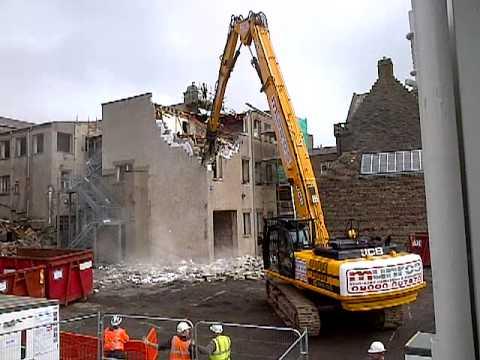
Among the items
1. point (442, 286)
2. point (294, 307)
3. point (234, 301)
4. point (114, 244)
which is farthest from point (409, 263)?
point (114, 244)

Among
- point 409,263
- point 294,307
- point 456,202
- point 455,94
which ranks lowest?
point 294,307

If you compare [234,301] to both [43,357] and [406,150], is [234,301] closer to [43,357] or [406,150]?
[43,357]

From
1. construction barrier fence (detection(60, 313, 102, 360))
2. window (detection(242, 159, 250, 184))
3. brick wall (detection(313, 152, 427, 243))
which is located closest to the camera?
construction barrier fence (detection(60, 313, 102, 360))

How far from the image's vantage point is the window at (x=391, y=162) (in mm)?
26250

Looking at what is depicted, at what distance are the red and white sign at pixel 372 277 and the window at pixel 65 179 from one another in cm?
2602

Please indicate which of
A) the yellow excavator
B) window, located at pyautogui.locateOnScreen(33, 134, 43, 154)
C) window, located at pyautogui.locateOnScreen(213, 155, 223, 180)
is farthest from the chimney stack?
window, located at pyautogui.locateOnScreen(33, 134, 43, 154)

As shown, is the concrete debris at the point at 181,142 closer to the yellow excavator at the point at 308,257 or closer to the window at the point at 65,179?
the window at the point at 65,179

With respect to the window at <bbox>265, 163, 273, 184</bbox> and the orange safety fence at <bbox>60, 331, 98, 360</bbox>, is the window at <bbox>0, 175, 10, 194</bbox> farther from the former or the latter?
the orange safety fence at <bbox>60, 331, 98, 360</bbox>

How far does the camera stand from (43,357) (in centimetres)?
787

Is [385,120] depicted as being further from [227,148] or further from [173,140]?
[173,140]

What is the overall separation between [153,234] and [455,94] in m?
28.3

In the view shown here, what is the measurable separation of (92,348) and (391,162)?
21.4m

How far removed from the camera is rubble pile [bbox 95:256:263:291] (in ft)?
71.5

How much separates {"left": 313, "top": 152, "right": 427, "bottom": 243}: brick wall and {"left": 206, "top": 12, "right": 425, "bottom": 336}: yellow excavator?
12.4 meters
